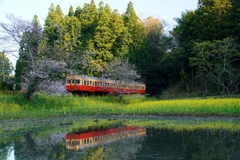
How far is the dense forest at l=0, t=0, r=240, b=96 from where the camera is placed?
2541 cm

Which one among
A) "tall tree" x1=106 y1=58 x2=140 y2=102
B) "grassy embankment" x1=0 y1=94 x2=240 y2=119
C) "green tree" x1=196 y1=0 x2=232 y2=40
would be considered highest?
"green tree" x1=196 y1=0 x2=232 y2=40

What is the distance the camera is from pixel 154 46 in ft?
126

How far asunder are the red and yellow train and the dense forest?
4.23 ft

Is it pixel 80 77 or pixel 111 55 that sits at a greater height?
pixel 111 55

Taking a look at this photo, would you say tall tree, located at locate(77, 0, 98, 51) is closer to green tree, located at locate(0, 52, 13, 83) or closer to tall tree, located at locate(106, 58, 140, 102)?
tall tree, located at locate(106, 58, 140, 102)

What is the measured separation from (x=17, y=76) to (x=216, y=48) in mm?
18452

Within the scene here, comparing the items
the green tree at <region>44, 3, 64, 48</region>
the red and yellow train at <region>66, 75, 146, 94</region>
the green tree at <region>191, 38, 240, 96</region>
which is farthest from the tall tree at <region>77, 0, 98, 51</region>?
the green tree at <region>191, 38, 240, 96</region>

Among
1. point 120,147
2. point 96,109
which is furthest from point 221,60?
point 120,147

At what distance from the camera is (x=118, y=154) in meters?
6.48

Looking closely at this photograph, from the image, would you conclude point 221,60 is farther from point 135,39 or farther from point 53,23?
point 53,23

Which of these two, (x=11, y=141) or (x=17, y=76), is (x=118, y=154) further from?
(x=17, y=76)

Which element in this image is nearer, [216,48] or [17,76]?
[216,48]

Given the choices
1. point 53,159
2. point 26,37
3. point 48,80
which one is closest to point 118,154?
point 53,159

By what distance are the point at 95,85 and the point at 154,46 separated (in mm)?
14265
